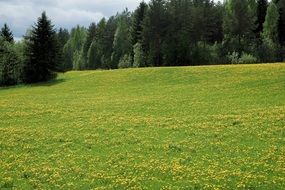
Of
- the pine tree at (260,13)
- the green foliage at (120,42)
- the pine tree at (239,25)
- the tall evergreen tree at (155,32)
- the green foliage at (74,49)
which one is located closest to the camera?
the pine tree at (239,25)

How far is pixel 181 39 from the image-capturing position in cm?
9988

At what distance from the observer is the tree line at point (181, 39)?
3188 inches

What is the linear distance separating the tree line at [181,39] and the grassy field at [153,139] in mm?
32061

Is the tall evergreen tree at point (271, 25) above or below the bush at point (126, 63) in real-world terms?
above

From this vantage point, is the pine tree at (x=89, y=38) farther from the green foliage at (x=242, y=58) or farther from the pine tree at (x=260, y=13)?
the green foliage at (x=242, y=58)

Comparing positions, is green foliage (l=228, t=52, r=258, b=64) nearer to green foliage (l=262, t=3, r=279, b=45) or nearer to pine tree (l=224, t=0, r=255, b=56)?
pine tree (l=224, t=0, r=255, b=56)

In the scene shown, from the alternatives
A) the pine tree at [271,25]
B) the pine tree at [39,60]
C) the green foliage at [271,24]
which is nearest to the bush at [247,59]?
the pine tree at [271,25]

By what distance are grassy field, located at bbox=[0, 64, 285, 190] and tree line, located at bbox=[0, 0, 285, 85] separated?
105 ft

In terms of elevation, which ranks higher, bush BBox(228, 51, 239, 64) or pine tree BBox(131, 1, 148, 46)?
pine tree BBox(131, 1, 148, 46)

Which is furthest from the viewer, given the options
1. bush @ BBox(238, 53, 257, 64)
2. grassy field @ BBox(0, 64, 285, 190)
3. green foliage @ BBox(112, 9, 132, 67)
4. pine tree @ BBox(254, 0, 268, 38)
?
green foliage @ BBox(112, 9, 132, 67)

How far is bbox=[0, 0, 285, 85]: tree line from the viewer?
266 feet

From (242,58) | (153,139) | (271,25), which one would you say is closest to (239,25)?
(271,25)

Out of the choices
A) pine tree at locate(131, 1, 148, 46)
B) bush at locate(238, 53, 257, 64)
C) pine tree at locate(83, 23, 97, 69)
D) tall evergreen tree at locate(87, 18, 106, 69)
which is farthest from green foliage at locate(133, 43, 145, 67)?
pine tree at locate(83, 23, 97, 69)

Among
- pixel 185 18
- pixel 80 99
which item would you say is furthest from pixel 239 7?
pixel 80 99
